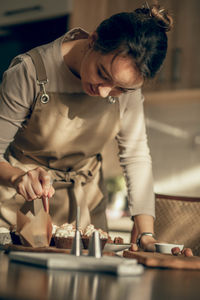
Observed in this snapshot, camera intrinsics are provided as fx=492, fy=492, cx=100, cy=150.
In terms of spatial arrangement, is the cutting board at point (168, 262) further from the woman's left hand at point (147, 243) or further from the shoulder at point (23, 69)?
the shoulder at point (23, 69)

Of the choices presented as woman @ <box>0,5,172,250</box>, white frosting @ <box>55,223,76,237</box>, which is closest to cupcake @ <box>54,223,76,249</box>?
white frosting @ <box>55,223,76,237</box>

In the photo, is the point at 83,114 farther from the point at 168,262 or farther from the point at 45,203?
the point at 168,262

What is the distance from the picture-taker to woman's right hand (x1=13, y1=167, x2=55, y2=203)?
4.01 ft

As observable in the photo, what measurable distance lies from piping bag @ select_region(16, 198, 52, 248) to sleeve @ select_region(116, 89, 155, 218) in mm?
511

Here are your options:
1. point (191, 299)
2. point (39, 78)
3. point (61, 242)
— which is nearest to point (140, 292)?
point (191, 299)

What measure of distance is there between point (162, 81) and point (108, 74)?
7.27 feet

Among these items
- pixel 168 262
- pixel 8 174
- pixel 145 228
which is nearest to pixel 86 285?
pixel 168 262

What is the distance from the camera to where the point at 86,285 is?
0.78 meters

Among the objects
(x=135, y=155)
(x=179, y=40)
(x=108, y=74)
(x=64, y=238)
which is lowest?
(x=64, y=238)

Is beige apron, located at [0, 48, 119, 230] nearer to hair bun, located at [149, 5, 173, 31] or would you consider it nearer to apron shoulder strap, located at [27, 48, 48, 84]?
apron shoulder strap, located at [27, 48, 48, 84]

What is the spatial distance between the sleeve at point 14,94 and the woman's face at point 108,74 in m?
0.19

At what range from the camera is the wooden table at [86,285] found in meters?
0.70

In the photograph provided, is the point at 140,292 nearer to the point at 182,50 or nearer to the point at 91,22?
the point at 182,50

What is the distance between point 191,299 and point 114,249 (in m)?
0.58
